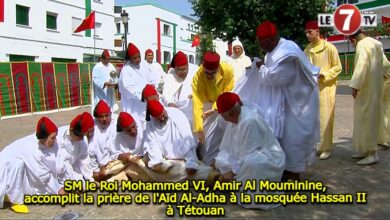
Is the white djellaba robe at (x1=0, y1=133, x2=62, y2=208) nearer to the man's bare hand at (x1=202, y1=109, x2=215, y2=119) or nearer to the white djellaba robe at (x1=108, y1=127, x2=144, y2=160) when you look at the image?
the white djellaba robe at (x1=108, y1=127, x2=144, y2=160)

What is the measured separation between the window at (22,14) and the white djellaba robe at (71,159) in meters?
22.9

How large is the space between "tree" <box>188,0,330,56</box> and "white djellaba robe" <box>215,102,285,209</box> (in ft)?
37.6

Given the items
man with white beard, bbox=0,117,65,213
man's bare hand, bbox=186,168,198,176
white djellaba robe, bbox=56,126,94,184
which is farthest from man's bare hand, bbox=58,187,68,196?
man's bare hand, bbox=186,168,198,176

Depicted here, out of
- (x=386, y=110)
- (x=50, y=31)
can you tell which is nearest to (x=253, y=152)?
(x=386, y=110)

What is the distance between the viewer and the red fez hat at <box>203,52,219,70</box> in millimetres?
5414

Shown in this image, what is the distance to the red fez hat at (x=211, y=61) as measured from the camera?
5414 millimetres

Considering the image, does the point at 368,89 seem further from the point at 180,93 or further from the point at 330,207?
the point at 180,93

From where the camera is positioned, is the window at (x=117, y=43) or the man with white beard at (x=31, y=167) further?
the window at (x=117, y=43)

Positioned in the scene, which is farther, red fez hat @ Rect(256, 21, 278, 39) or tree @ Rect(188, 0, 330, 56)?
tree @ Rect(188, 0, 330, 56)

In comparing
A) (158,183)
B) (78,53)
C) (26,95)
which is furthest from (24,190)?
(78,53)

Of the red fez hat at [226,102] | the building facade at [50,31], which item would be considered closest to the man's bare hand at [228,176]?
the red fez hat at [226,102]

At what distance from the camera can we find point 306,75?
5.15 metres

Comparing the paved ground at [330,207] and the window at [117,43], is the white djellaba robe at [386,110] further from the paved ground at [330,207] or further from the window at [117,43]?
the window at [117,43]

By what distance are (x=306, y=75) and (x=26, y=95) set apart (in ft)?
41.8
